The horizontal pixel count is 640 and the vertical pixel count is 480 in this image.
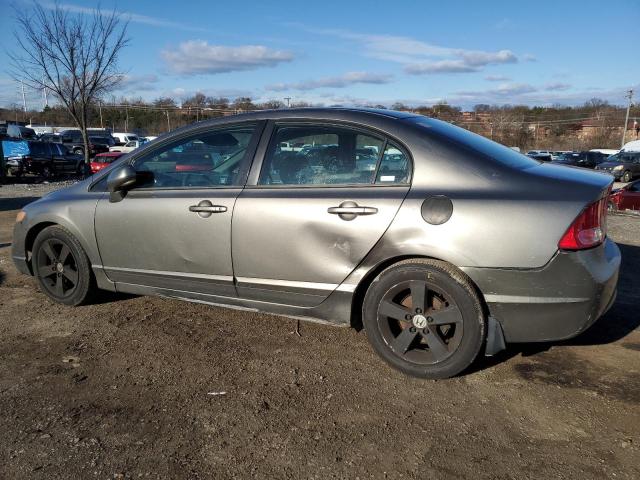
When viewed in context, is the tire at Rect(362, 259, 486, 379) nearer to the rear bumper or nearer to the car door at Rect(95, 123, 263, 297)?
the rear bumper

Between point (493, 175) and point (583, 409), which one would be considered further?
point (493, 175)

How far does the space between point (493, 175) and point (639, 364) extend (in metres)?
1.57

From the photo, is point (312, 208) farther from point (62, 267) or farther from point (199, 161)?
point (62, 267)

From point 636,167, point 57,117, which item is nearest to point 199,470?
point 636,167

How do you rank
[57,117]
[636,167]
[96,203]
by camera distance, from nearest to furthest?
[96,203] < [636,167] < [57,117]

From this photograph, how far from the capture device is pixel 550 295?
2760 millimetres

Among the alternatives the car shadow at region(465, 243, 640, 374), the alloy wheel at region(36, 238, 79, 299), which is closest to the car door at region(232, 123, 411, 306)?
the car shadow at region(465, 243, 640, 374)

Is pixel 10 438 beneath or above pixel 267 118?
beneath

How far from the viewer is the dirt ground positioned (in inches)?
90.9

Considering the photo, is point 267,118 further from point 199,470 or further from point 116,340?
point 199,470

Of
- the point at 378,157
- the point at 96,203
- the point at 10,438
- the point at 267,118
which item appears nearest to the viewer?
the point at 10,438

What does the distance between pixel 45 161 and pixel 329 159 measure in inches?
879

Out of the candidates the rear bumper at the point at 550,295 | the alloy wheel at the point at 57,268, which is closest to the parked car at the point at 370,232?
the rear bumper at the point at 550,295

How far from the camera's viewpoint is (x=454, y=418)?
267cm
